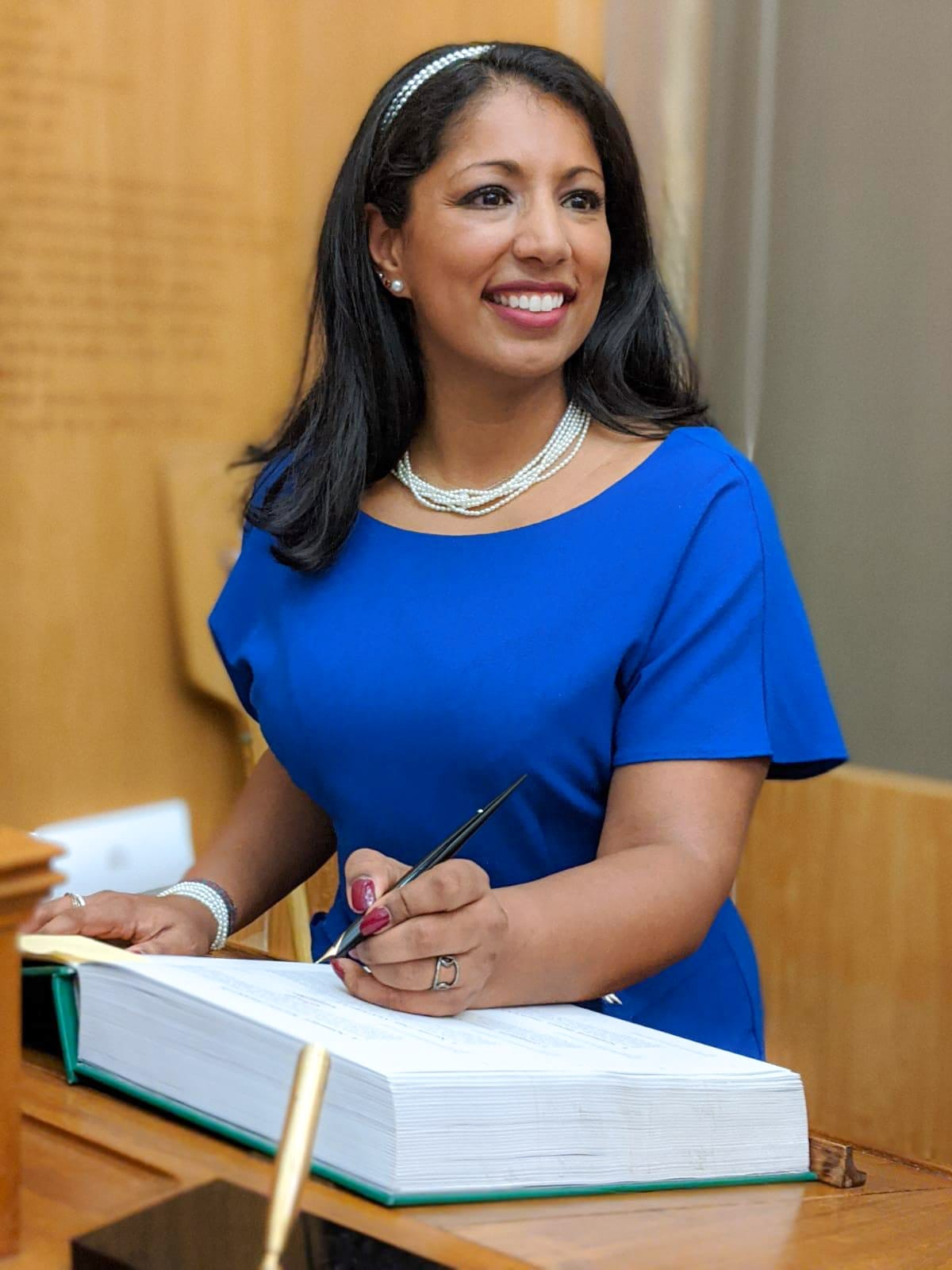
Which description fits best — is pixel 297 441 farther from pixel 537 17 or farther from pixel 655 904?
pixel 537 17

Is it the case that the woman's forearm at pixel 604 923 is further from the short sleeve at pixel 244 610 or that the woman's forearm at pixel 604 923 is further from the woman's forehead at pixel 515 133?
the woman's forehead at pixel 515 133

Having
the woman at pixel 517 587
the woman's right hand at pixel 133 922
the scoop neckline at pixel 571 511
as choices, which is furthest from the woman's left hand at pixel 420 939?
the scoop neckline at pixel 571 511

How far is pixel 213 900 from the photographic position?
1.40 meters

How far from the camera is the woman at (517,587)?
1316mm

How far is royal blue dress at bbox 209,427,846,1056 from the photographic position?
1.36 metres

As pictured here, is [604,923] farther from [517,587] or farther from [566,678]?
[517,587]

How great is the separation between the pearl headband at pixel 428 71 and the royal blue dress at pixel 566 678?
390 millimetres

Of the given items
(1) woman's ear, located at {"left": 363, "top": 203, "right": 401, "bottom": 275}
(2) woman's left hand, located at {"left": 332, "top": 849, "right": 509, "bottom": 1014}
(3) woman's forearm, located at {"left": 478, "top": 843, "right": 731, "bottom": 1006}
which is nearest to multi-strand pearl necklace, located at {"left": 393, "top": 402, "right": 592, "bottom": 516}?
(1) woman's ear, located at {"left": 363, "top": 203, "right": 401, "bottom": 275}

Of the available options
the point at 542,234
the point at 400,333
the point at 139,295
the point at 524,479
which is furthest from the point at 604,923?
the point at 139,295

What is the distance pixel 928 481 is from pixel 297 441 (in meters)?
1.04

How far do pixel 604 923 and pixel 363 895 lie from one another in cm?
23

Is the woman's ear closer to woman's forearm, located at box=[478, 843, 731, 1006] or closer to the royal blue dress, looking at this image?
the royal blue dress

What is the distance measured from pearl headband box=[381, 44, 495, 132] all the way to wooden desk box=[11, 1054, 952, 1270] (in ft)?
3.16

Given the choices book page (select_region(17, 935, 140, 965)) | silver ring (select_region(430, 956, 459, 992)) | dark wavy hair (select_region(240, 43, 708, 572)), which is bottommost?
silver ring (select_region(430, 956, 459, 992))
